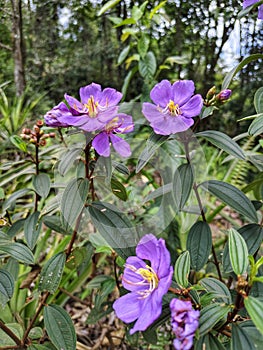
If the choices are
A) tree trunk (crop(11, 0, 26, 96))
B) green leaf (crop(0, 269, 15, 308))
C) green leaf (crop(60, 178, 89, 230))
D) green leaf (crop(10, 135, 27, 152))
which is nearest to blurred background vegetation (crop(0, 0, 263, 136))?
tree trunk (crop(11, 0, 26, 96))

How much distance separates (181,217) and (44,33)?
63.4 inches

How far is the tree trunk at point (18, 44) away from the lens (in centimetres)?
193

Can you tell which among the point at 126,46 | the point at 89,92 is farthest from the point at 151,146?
the point at 126,46

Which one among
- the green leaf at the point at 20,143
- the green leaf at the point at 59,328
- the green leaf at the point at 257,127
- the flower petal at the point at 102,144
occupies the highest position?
the green leaf at the point at 257,127

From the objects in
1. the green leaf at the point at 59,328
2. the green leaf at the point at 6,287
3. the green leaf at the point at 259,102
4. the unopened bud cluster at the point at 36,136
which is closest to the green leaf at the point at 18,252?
the green leaf at the point at 6,287

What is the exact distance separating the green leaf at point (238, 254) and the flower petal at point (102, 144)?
0.80ft

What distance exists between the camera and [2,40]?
2184 millimetres

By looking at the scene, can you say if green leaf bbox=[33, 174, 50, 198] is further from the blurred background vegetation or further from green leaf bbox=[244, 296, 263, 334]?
the blurred background vegetation

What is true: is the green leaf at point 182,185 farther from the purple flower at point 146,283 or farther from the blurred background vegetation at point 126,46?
the blurred background vegetation at point 126,46

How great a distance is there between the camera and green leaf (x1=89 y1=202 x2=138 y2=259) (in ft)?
2.37

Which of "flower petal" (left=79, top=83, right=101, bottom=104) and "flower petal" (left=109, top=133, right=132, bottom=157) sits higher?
"flower petal" (left=79, top=83, right=101, bottom=104)

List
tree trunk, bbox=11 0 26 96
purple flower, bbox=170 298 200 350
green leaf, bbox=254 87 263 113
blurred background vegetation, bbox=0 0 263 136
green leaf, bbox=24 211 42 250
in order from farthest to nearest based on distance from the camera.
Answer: tree trunk, bbox=11 0 26 96
blurred background vegetation, bbox=0 0 263 136
green leaf, bbox=24 211 42 250
green leaf, bbox=254 87 263 113
purple flower, bbox=170 298 200 350

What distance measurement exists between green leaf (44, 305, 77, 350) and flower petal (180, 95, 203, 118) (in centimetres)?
47

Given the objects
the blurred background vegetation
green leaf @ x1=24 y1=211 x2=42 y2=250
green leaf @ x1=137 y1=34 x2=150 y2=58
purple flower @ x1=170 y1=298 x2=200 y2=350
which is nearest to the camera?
purple flower @ x1=170 y1=298 x2=200 y2=350
